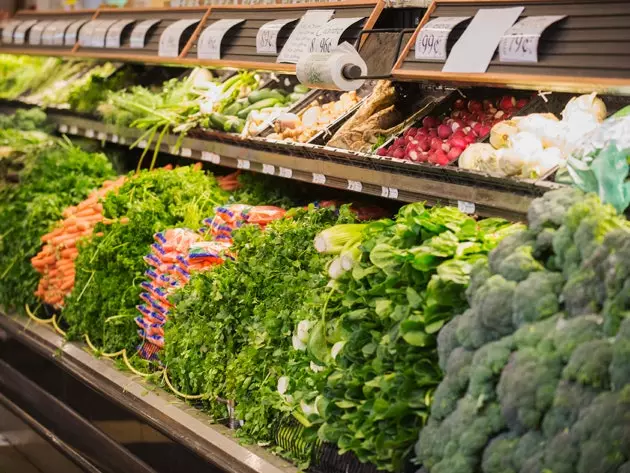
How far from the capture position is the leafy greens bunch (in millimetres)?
2934

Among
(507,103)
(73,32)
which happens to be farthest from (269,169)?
(73,32)

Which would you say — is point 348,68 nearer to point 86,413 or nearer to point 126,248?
point 126,248

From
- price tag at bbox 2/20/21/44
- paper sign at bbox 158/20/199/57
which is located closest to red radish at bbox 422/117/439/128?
paper sign at bbox 158/20/199/57

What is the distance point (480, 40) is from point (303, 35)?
4.35 feet

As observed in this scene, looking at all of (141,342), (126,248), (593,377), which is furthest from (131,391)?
(593,377)

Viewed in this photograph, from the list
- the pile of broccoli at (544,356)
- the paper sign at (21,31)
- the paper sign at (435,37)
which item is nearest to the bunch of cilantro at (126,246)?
the paper sign at (435,37)

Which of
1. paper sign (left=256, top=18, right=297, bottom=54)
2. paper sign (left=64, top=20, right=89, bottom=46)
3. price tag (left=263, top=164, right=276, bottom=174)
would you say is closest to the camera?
price tag (left=263, top=164, right=276, bottom=174)

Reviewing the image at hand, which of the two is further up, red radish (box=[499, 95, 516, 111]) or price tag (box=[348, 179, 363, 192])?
red radish (box=[499, 95, 516, 111])

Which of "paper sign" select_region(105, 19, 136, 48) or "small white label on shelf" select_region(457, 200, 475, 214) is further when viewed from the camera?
"paper sign" select_region(105, 19, 136, 48)

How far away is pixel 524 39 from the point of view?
3.32m

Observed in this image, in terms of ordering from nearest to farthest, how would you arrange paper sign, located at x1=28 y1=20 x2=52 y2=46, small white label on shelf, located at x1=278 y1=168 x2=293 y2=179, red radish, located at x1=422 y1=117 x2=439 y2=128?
red radish, located at x1=422 y1=117 x2=439 y2=128 → small white label on shelf, located at x1=278 y1=168 x2=293 y2=179 → paper sign, located at x1=28 y1=20 x2=52 y2=46

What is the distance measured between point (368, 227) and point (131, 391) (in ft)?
5.53

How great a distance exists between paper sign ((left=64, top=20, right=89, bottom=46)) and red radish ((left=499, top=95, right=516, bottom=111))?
4115 millimetres

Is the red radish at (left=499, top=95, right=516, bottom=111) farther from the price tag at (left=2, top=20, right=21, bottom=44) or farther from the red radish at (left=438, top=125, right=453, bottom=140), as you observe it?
the price tag at (left=2, top=20, right=21, bottom=44)
